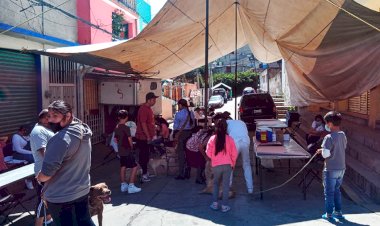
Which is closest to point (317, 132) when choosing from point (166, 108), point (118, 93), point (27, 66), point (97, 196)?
point (97, 196)

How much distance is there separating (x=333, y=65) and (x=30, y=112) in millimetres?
7705

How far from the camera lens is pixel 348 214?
564cm

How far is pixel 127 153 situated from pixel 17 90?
13.7ft

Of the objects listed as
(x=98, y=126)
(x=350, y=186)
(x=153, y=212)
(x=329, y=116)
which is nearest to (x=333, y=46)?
(x=329, y=116)

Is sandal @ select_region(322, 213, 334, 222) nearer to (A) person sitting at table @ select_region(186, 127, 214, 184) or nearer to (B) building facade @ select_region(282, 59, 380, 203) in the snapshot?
(B) building facade @ select_region(282, 59, 380, 203)

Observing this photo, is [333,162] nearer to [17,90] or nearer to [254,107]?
[17,90]

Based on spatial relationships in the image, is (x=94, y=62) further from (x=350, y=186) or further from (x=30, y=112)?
(x=350, y=186)

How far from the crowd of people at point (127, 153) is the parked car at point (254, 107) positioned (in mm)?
6581

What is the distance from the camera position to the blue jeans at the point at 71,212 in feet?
11.7

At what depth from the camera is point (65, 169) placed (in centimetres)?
355

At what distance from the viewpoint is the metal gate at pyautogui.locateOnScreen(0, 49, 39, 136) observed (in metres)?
8.75

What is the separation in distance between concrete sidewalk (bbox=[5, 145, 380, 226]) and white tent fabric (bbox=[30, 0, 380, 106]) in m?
1.96

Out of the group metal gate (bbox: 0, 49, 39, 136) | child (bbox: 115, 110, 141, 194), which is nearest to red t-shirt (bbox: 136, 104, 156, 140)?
child (bbox: 115, 110, 141, 194)

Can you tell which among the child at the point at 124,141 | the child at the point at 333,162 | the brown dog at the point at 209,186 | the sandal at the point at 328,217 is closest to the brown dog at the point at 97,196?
the child at the point at 124,141
